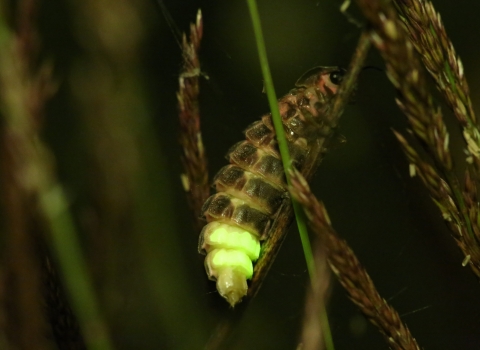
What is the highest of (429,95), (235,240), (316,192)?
(429,95)

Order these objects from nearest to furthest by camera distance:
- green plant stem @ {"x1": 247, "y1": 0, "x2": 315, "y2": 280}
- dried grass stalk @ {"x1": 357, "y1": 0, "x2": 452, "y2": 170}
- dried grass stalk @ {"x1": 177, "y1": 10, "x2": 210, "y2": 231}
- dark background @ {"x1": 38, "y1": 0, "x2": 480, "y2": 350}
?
dried grass stalk @ {"x1": 357, "y1": 0, "x2": 452, "y2": 170}, green plant stem @ {"x1": 247, "y1": 0, "x2": 315, "y2": 280}, dried grass stalk @ {"x1": 177, "y1": 10, "x2": 210, "y2": 231}, dark background @ {"x1": 38, "y1": 0, "x2": 480, "y2": 350}

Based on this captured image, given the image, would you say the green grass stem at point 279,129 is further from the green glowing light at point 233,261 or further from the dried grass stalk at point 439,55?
the dried grass stalk at point 439,55

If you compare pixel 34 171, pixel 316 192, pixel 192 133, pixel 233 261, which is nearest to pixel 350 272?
pixel 233 261

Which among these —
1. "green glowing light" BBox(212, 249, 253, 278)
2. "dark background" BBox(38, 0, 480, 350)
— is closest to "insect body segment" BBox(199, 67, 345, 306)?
"green glowing light" BBox(212, 249, 253, 278)

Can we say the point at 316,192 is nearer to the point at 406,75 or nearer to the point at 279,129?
the point at 279,129

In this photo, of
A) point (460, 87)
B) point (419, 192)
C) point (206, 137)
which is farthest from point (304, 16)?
point (460, 87)

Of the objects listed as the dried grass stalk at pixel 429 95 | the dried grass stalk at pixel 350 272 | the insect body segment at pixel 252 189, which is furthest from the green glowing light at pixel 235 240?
the dried grass stalk at pixel 429 95

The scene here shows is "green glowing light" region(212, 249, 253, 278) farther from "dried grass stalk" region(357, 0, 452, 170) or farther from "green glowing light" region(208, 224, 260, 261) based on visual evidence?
"dried grass stalk" region(357, 0, 452, 170)

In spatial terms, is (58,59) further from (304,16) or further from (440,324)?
(440,324)
